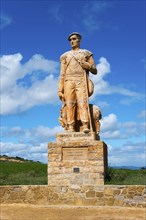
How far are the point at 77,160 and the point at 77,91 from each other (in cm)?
229

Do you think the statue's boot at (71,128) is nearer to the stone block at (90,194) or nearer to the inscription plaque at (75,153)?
the inscription plaque at (75,153)

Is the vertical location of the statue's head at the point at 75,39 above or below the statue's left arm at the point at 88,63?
above

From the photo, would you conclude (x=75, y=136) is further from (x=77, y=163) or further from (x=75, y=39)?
(x=75, y=39)

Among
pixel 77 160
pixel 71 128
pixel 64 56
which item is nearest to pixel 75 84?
pixel 64 56

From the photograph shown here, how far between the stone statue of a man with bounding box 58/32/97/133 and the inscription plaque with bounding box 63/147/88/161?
2.32ft

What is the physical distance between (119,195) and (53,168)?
7.50 feet

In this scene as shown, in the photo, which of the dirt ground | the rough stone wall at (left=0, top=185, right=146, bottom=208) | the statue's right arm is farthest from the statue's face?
the dirt ground

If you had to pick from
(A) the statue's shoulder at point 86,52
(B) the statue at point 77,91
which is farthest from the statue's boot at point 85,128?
(A) the statue's shoulder at point 86,52

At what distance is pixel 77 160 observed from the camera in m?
12.7

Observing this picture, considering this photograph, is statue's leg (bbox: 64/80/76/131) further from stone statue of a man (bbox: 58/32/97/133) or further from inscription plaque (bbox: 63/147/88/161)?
inscription plaque (bbox: 63/147/88/161)

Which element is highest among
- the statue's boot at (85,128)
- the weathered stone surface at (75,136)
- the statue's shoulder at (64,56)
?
the statue's shoulder at (64,56)

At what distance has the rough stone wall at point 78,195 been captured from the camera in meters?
11.6

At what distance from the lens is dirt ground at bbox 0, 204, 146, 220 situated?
32.3ft

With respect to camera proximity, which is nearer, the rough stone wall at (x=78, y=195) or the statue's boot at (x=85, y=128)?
the rough stone wall at (x=78, y=195)
